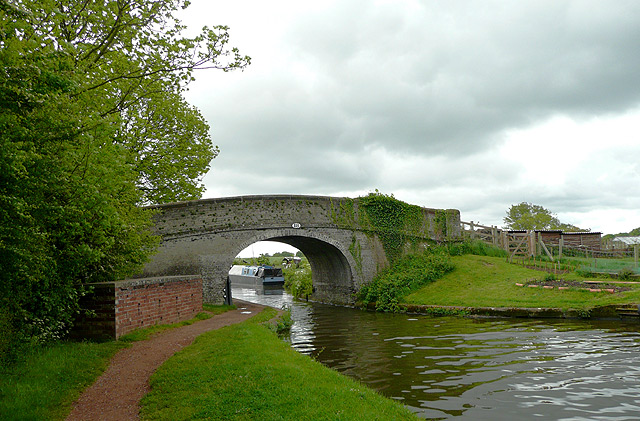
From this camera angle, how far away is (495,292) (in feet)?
57.5

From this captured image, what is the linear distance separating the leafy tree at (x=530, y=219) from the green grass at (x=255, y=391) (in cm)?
5135

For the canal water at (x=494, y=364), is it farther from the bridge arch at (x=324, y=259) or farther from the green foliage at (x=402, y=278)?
the bridge arch at (x=324, y=259)

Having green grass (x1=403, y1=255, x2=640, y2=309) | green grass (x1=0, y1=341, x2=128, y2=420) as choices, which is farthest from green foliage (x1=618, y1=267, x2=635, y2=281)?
green grass (x1=0, y1=341, x2=128, y2=420)

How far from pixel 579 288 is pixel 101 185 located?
48.5 feet

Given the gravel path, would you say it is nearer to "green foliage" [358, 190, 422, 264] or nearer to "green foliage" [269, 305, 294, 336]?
"green foliage" [269, 305, 294, 336]

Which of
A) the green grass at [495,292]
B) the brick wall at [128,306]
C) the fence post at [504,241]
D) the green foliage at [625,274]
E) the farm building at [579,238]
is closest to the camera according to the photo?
the brick wall at [128,306]

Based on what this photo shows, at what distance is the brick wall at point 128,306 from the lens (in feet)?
32.7

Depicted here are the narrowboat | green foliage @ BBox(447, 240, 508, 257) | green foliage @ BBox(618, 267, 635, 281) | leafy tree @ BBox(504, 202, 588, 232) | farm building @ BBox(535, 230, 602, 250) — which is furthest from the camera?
leafy tree @ BBox(504, 202, 588, 232)

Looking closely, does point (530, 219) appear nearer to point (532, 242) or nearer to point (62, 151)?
point (532, 242)

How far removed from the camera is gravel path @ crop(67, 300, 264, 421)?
19.3 feet

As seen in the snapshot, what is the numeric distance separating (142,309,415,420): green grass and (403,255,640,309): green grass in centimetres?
1011

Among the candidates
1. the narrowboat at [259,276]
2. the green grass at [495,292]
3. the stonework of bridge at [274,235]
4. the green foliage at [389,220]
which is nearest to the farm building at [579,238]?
the green grass at [495,292]

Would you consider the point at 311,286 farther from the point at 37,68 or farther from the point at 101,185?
the point at 37,68

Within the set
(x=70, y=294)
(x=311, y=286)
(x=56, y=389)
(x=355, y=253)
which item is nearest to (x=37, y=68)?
(x=56, y=389)
